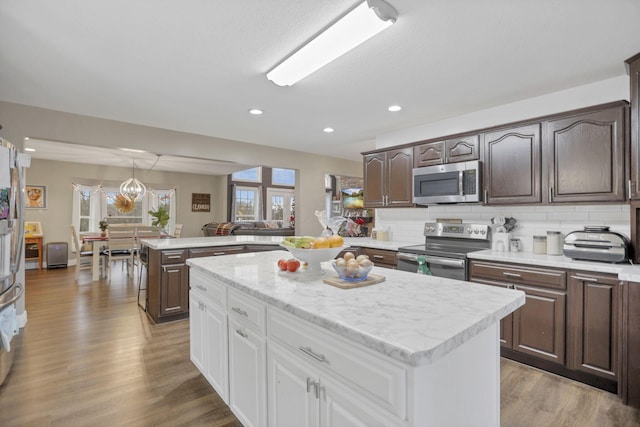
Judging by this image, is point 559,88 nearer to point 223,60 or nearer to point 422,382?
point 223,60

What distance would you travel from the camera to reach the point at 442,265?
302 centimetres

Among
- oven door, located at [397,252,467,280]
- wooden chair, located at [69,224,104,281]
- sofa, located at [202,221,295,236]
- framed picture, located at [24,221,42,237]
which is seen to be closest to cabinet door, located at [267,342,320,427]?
oven door, located at [397,252,467,280]

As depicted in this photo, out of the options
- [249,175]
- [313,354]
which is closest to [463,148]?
[313,354]

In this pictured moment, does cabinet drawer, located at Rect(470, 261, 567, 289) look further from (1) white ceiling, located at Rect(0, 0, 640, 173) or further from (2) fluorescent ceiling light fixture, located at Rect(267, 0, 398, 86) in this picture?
(2) fluorescent ceiling light fixture, located at Rect(267, 0, 398, 86)

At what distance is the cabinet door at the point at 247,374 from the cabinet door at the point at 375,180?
2828 mm

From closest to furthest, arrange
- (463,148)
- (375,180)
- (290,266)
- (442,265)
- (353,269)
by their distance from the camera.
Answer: (353,269)
(290,266)
(442,265)
(463,148)
(375,180)

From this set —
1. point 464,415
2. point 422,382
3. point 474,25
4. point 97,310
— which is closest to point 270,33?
point 474,25

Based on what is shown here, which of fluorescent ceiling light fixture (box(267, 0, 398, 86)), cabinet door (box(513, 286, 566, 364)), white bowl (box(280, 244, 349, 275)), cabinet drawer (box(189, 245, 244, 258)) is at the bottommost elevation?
cabinet door (box(513, 286, 566, 364))

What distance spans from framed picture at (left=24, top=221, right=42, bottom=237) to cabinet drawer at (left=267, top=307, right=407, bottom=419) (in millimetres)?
7718

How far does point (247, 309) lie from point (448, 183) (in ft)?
8.50

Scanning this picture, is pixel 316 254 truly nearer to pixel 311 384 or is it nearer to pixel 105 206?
pixel 311 384

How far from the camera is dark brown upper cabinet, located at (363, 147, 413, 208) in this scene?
12.6ft

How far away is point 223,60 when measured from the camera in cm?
235

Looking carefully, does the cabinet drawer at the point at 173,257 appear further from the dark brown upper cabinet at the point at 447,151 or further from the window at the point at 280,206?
the window at the point at 280,206
